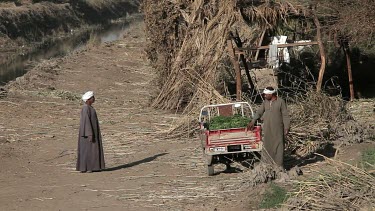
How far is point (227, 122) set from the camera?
1195 centimetres

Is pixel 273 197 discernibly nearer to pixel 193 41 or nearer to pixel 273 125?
pixel 273 125

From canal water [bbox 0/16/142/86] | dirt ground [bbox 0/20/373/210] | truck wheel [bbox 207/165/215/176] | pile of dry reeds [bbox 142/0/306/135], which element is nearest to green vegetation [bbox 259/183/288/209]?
dirt ground [bbox 0/20/373/210]

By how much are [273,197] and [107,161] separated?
4919mm

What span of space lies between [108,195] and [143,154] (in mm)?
3474

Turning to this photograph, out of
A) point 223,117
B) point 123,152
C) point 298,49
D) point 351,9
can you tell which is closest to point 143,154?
point 123,152

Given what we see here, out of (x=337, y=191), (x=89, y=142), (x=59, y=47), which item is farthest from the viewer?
(x=59, y=47)

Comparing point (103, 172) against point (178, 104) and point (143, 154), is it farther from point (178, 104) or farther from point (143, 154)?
point (178, 104)

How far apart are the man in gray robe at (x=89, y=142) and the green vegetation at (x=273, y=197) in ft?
12.5

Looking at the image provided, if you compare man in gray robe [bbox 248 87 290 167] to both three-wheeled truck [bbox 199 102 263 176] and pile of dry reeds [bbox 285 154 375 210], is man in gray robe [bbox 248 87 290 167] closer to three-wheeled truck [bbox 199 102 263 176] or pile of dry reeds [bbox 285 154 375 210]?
three-wheeled truck [bbox 199 102 263 176]

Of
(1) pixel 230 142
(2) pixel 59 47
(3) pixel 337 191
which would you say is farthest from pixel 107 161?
(2) pixel 59 47

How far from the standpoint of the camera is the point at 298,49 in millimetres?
23656

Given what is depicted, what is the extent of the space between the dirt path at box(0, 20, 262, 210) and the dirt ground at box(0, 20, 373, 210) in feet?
0.05

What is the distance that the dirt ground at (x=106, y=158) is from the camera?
10.4 meters

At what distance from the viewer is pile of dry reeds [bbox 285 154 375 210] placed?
8.20 meters
